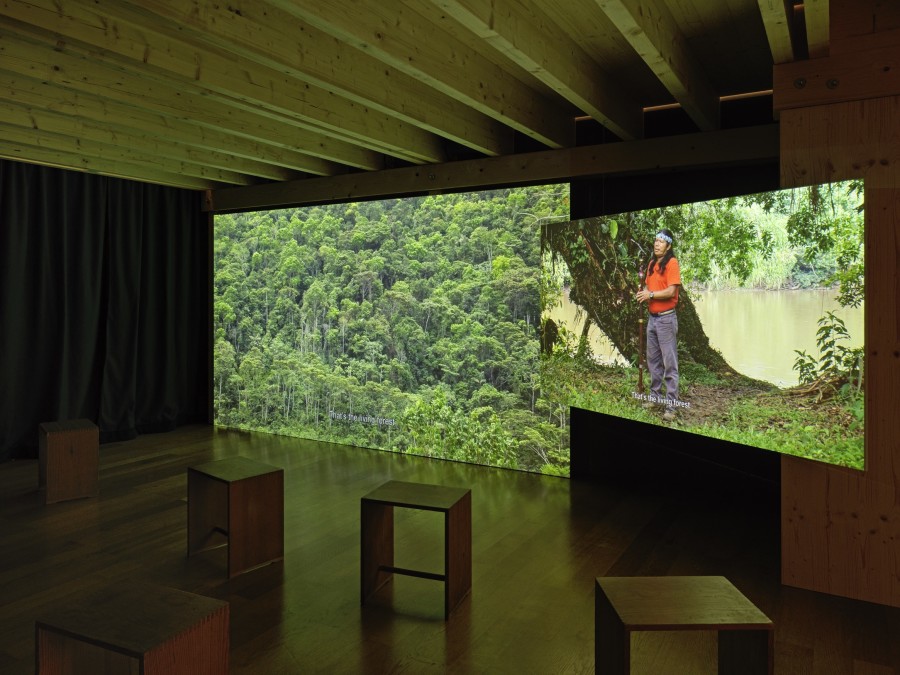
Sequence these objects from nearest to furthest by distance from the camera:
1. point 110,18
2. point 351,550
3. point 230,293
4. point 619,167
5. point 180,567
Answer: point 110,18 < point 180,567 < point 351,550 < point 619,167 < point 230,293

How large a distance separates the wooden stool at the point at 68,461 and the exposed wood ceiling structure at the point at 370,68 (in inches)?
77.8

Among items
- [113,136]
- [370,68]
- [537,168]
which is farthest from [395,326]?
[370,68]

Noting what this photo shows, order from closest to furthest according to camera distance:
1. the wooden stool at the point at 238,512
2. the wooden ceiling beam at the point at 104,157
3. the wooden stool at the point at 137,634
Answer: the wooden stool at the point at 137,634, the wooden stool at the point at 238,512, the wooden ceiling beam at the point at 104,157

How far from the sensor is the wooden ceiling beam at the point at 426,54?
2873 millimetres

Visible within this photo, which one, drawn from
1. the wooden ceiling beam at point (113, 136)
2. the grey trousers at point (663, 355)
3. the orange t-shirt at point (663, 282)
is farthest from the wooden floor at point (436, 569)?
the wooden ceiling beam at point (113, 136)

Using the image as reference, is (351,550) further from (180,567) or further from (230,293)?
(230,293)

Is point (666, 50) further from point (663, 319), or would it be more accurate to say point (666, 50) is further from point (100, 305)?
point (100, 305)

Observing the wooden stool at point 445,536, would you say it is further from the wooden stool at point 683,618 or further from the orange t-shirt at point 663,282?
the orange t-shirt at point 663,282

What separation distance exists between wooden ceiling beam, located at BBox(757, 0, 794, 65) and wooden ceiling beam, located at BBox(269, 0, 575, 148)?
1450 millimetres

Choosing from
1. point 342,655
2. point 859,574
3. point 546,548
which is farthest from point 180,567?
point 859,574

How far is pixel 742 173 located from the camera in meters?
4.57

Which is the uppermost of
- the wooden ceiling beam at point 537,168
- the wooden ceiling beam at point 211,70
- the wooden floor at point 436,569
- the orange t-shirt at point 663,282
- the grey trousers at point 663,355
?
the wooden ceiling beam at point 211,70

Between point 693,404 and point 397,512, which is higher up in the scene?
point 693,404

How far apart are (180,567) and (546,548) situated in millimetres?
1894
